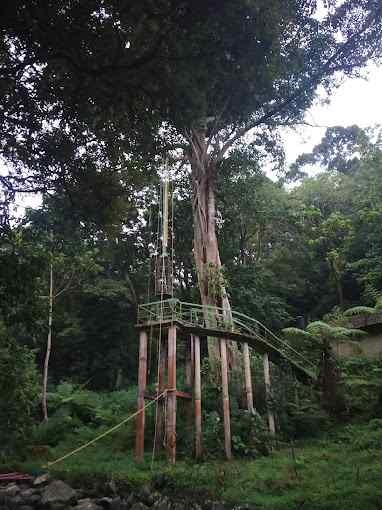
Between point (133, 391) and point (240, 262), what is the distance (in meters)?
9.32

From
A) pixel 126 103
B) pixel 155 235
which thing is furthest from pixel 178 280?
pixel 126 103

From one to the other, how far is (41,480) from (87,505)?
7.40 feet

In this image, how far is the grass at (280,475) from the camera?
7.39 metres

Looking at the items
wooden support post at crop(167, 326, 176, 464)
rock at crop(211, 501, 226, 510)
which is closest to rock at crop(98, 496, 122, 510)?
rock at crop(211, 501, 226, 510)

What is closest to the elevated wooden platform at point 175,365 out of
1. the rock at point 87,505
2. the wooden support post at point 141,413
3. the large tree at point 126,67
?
the wooden support post at point 141,413

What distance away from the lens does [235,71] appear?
7410 mm

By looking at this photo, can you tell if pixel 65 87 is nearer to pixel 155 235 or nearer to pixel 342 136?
pixel 155 235

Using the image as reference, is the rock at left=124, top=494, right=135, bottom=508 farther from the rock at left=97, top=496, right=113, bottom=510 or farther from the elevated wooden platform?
the elevated wooden platform

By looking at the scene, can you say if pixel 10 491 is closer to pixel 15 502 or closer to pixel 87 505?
pixel 15 502

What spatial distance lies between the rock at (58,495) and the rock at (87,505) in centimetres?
19

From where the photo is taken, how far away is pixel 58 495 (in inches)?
328

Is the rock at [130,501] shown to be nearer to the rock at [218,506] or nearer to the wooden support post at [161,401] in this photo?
the rock at [218,506]

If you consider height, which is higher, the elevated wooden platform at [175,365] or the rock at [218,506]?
the elevated wooden platform at [175,365]

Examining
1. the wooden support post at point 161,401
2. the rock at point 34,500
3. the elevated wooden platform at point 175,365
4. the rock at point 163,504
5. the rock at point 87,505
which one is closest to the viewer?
the rock at point 87,505
